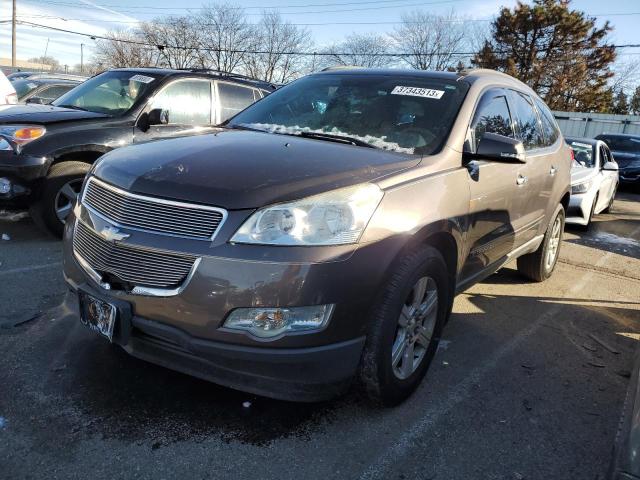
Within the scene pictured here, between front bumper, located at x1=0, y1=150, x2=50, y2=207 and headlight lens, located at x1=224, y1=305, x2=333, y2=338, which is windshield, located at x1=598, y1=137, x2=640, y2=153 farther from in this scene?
headlight lens, located at x1=224, y1=305, x2=333, y2=338

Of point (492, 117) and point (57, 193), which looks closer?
point (492, 117)

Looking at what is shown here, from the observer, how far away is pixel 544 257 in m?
5.19

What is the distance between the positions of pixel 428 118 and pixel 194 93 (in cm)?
392

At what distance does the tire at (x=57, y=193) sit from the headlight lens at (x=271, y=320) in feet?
12.1

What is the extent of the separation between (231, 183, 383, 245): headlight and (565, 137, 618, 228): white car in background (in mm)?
6643

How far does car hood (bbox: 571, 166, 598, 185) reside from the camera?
802cm

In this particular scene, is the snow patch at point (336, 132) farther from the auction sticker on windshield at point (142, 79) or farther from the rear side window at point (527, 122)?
the auction sticker on windshield at point (142, 79)

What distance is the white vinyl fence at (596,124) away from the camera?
85.1 feet

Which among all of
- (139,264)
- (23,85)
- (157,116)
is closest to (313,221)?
(139,264)

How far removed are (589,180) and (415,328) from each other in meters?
6.70

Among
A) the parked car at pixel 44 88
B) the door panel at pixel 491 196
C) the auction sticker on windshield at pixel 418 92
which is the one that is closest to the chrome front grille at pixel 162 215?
the door panel at pixel 491 196

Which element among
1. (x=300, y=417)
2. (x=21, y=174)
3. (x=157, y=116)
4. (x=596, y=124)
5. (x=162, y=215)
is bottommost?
(x=300, y=417)

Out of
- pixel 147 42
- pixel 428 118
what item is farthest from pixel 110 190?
pixel 147 42

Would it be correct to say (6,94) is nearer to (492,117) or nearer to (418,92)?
(418,92)
